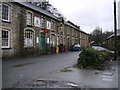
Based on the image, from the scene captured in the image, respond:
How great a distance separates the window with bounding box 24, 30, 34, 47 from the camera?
629 inches

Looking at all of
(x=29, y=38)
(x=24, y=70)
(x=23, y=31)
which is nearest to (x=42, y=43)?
(x=29, y=38)

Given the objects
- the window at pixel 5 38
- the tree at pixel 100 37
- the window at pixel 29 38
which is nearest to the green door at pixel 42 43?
the window at pixel 29 38

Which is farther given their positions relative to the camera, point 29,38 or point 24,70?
point 29,38

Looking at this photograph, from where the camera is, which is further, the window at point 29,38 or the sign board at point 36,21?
the sign board at point 36,21

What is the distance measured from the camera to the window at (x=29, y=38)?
52.4ft

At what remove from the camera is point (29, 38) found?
16438mm

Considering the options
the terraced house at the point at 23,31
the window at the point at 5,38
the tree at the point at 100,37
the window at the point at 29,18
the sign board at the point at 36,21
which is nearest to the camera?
the window at the point at 5,38

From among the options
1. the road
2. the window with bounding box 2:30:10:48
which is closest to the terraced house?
the window with bounding box 2:30:10:48

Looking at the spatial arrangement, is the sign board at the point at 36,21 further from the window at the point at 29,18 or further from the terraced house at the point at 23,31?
the window at the point at 29,18

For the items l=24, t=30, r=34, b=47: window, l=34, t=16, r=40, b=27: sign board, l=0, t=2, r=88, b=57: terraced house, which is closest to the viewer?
l=0, t=2, r=88, b=57: terraced house

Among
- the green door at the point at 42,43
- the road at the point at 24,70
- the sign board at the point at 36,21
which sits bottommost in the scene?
the road at the point at 24,70

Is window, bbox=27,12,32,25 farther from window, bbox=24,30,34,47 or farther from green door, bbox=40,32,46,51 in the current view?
green door, bbox=40,32,46,51

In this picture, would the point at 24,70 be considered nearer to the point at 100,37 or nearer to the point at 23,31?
the point at 23,31

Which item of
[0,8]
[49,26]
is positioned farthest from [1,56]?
[49,26]
